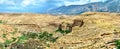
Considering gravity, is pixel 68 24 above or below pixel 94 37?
below

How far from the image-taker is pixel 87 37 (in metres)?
48.6

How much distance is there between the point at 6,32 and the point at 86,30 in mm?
19573

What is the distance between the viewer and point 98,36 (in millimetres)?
45656

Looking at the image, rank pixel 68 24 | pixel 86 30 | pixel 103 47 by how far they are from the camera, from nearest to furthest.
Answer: pixel 103 47, pixel 86 30, pixel 68 24

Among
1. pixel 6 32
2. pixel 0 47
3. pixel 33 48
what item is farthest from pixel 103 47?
pixel 6 32

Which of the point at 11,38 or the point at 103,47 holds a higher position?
the point at 103,47

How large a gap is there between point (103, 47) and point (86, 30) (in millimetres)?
16896

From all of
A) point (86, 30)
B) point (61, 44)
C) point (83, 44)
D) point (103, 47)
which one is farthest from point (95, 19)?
point (103, 47)

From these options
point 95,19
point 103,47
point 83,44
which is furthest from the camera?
point 95,19

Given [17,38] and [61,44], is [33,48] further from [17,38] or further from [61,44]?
[17,38]

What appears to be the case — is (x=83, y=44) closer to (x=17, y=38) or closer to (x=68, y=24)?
(x=17, y=38)

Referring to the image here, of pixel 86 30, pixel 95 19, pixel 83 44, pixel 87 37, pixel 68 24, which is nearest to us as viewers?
pixel 83 44

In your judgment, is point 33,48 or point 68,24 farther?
point 68,24

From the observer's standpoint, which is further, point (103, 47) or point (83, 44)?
point (83, 44)
